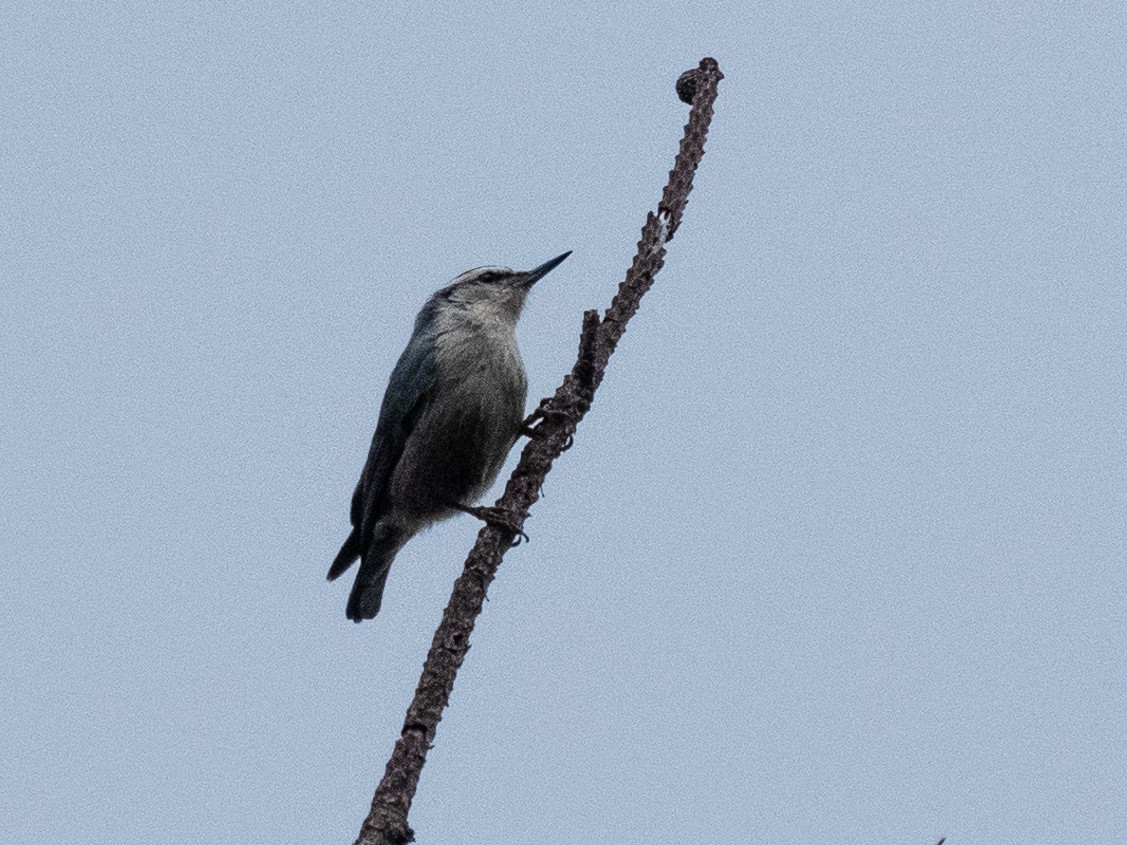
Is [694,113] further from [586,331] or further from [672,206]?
[586,331]

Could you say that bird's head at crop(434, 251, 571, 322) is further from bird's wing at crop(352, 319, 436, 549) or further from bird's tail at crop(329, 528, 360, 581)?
bird's tail at crop(329, 528, 360, 581)

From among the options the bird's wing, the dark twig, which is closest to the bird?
the bird's wing

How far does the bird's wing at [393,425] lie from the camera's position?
26.5 feet

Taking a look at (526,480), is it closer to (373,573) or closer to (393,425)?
(393,425)

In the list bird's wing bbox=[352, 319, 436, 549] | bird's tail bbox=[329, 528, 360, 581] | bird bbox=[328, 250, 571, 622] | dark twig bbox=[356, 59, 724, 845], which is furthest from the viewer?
bird's tail bbox=[329, 528, 360, 581]

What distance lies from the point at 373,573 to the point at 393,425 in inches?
36.1

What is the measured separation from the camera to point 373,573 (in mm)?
8469

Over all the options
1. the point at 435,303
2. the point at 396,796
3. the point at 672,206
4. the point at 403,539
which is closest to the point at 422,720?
the point at 396,796

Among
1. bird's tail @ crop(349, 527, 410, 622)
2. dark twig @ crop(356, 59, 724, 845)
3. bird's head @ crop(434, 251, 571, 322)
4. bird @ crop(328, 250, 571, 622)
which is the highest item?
bird's head @ crop(434, 251, 571, 322)

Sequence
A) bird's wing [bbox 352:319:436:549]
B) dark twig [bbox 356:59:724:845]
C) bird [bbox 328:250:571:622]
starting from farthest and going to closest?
1. bird's wing [bbox 352:319:436:549]
2. bird [bbox 328:250:571:622]
3. dark twig [bbox 356:59:724:845]

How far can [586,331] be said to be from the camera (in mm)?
4625

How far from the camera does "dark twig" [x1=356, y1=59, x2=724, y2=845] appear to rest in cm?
329

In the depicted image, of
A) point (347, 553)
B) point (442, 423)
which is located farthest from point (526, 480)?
point (347, 553)

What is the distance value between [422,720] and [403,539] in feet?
16.3
